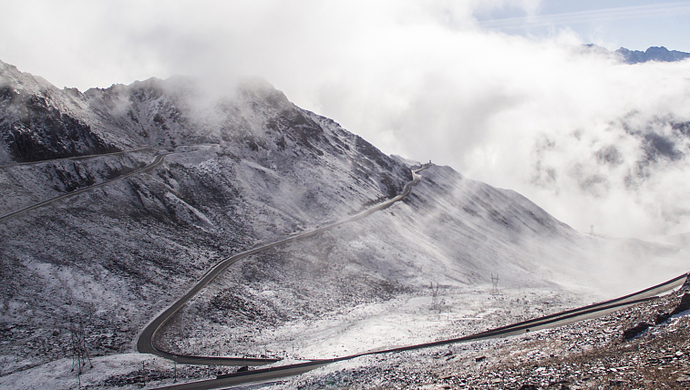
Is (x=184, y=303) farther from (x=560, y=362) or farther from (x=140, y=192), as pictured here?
(x=560, y=362)

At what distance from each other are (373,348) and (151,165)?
5748 centimetres

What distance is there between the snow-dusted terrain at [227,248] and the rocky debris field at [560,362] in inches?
382

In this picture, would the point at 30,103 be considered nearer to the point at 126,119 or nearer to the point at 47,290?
the point at 126,119

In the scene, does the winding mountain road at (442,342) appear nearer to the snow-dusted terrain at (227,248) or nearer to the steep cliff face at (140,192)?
the snow-dusted terrain at (227,248)

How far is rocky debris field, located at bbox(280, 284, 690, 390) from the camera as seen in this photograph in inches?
637

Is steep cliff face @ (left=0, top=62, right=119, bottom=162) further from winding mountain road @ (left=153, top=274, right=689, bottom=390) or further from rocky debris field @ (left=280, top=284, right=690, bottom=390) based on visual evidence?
rocky debris field @ (left=280, top=284, right=690, bottom=390)

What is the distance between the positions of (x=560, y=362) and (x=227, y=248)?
2044 inches

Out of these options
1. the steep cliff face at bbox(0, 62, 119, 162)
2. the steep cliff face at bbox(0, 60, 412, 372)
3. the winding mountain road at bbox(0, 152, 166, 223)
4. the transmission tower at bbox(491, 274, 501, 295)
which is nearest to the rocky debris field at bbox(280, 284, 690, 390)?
the steep cliff face at bbox(0, 60, 412, 372)

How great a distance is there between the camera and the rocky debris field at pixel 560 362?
1617 centimetres

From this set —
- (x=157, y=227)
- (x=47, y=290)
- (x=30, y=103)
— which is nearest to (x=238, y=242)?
(x=157, y=227)


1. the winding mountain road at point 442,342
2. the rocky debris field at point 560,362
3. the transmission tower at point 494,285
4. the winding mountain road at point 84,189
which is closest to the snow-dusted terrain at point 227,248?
the transmission tower at point 494,285

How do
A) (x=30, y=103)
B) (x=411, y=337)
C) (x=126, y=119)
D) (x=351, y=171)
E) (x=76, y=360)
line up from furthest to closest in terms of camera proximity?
(x=351, y=171), (x=126, y=119), (x=30, y=103), (x=411, y=337), (x=76, y=360)

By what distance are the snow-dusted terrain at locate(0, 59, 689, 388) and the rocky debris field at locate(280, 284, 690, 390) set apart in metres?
9.71

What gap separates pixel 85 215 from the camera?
187ft
